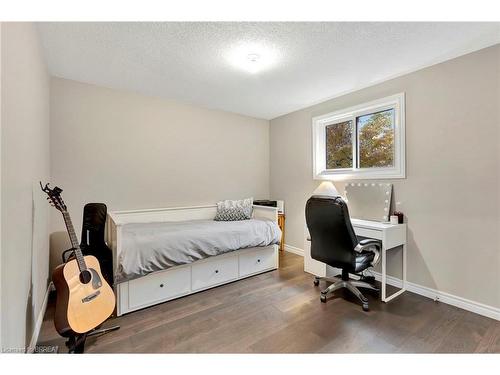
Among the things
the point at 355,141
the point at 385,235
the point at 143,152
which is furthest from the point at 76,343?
the point at 355,141

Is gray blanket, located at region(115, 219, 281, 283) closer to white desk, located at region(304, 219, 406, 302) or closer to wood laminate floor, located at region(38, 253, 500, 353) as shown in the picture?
wood laminate floor, located at region(38, 253, 500, 353)

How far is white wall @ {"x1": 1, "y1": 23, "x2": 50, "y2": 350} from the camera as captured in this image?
1081 mm

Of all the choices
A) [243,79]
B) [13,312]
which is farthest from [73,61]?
[13,312]

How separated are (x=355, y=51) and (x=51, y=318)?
11.4ft

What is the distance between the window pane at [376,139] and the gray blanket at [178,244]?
155cm

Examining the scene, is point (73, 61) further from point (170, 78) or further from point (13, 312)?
point (13, 312)

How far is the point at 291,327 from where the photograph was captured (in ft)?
6.01

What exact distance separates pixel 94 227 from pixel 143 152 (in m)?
1.33

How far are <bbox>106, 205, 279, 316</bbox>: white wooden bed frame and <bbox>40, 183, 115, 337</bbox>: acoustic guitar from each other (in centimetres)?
37

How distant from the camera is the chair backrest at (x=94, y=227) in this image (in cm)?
205

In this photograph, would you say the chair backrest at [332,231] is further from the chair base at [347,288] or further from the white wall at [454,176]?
the white wall at [454,176]

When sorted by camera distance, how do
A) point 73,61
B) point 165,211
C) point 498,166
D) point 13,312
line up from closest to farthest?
point 13,312, point 498,166, point 73,61, point 165,211

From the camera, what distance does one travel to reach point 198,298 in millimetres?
2336

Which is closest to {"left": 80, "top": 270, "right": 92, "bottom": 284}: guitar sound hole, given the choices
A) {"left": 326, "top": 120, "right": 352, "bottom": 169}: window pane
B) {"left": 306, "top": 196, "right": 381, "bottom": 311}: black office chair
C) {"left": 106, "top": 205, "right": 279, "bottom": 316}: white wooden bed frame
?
{"left": 106, "top": 205, "right": 279, "bottom": 316}: white wooden bed frame
